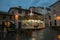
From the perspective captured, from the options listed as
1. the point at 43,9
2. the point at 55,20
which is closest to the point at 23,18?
the point at 55,20

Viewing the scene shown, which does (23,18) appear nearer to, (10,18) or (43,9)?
(10,18)

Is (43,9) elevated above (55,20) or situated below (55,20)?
above

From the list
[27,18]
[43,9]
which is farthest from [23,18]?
[43,9]

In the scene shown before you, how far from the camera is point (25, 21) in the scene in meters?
46.8

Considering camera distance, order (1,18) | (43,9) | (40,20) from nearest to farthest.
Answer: (1,18), (40,20), (43,9)

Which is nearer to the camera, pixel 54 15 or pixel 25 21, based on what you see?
pixel 25 21

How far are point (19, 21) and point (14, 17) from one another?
1958 millimetres

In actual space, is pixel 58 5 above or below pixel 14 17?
above

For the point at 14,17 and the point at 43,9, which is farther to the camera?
Answer: the point at 43,9

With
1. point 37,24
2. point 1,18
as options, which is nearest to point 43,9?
point 37,24

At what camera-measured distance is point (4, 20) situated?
44.8 meters

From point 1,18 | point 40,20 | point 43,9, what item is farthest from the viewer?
point 43,9

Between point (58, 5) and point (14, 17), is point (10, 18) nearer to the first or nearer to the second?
point (14, 17)

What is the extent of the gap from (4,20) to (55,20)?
1667 cm
